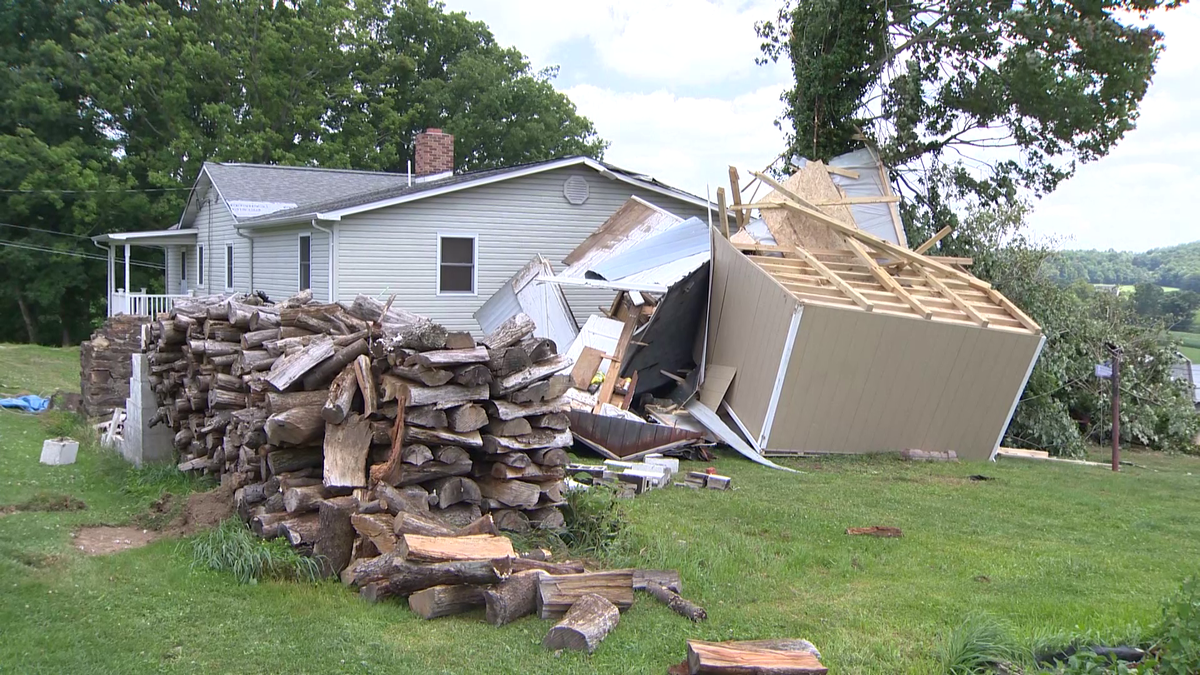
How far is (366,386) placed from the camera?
6586mm

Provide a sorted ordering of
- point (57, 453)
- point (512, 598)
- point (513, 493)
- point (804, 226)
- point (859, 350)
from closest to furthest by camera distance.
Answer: point (512, 598) < point (513, 493) < point (57, 453) < point (859, 350) < point (804, 226)

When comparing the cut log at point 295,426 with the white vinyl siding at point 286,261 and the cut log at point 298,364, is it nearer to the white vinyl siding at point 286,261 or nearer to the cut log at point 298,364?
the cut log at point 298,364

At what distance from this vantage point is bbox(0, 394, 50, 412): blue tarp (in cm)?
1476

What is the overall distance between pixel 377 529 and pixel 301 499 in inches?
32.9

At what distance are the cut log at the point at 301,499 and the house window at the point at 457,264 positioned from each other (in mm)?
11953

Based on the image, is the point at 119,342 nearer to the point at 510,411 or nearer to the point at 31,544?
the point at 31,544

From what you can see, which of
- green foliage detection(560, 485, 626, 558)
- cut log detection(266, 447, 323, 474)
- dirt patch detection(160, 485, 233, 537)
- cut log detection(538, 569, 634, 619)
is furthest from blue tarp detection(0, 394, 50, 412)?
cut log detection(538, 569, 634, 619)

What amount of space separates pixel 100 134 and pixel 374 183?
15.4m

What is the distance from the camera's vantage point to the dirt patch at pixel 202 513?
7.16 m

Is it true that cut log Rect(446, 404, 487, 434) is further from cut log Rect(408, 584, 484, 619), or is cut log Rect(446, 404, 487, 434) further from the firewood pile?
cut log Rect(408, 584, 484, 619)

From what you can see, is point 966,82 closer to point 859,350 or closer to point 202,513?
point 859,350

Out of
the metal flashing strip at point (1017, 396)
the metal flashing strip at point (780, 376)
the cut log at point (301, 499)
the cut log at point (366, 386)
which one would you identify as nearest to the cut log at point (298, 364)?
the cut log at point (366, 386)

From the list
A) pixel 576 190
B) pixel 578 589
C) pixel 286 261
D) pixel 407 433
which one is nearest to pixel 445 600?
pixel 578 589

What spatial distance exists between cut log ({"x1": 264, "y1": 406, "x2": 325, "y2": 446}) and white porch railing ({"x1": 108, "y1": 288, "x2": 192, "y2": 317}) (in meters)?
17.9
